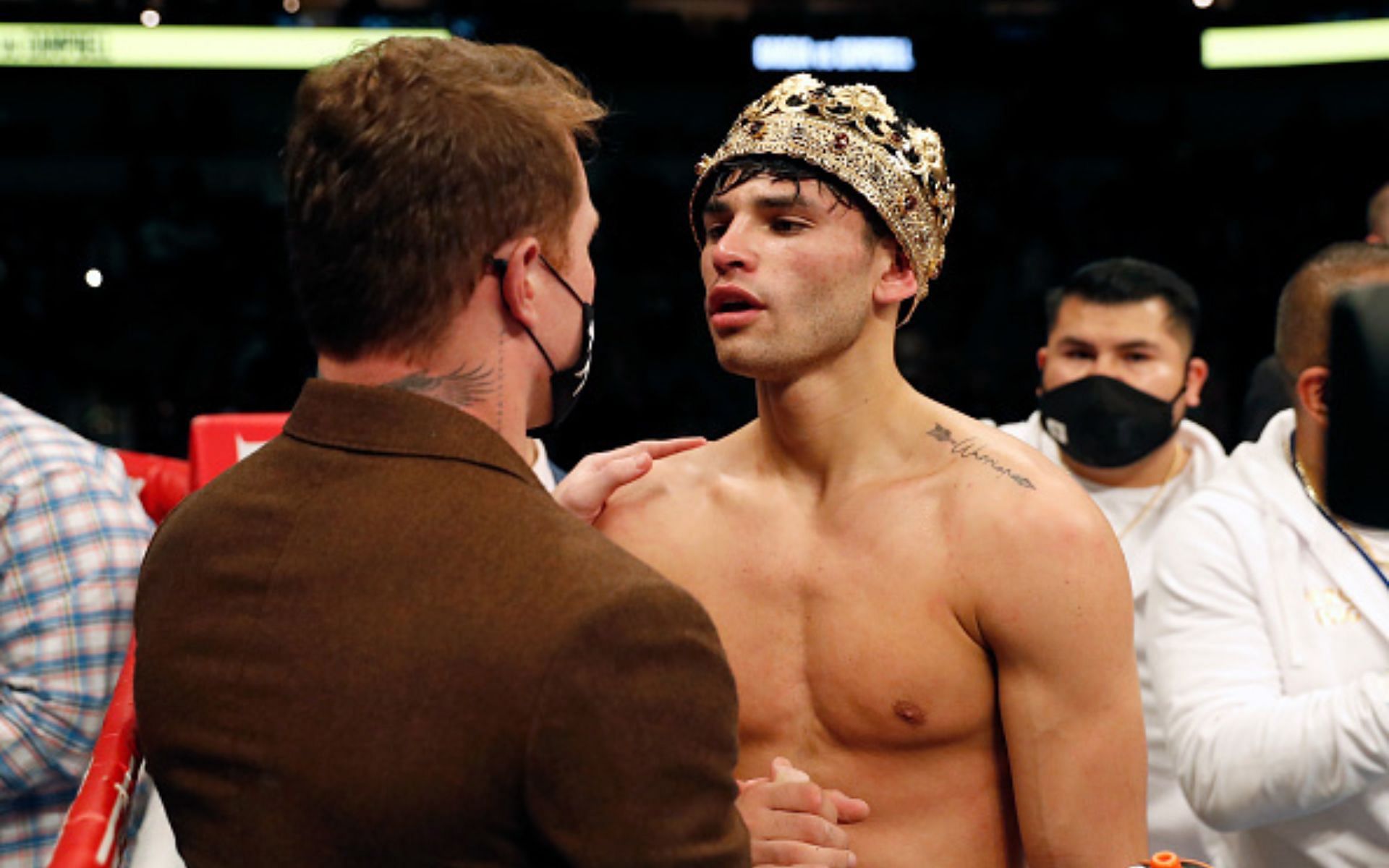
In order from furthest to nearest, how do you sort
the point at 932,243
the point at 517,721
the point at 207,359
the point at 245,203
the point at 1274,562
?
the point at 245,203 → the point at 207,359 → the point at 1274,562 → the point at 932,243 → the point at 517,721

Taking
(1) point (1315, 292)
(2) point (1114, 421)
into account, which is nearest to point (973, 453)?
(1) point (1315, 292)

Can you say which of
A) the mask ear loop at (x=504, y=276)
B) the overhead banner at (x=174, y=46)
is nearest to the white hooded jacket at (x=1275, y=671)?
the mask ear loop at (x=504, y=276)

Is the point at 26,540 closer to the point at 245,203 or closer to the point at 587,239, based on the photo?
the point at 587,239

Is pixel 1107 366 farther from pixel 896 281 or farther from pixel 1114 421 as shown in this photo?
pixel 896 281

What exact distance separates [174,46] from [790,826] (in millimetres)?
6906

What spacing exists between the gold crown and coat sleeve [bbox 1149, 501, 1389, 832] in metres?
0.80

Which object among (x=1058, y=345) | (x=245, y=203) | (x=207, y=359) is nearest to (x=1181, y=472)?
(x=1058, y=345)

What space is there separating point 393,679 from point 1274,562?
1775mm

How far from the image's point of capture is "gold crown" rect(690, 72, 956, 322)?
193cm

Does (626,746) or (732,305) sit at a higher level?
(732,305)

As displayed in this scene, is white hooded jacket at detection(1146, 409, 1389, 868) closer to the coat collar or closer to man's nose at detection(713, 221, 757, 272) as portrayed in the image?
man's nose at detection(713, 221, 757, 272)

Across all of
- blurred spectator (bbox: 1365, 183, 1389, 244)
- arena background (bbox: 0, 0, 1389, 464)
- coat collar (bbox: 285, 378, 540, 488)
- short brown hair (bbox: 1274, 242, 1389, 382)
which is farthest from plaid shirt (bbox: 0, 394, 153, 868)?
arena background (bbox: 0, 0, 1389, 464)

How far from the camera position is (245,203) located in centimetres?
783

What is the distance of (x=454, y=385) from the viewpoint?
4.19ft
